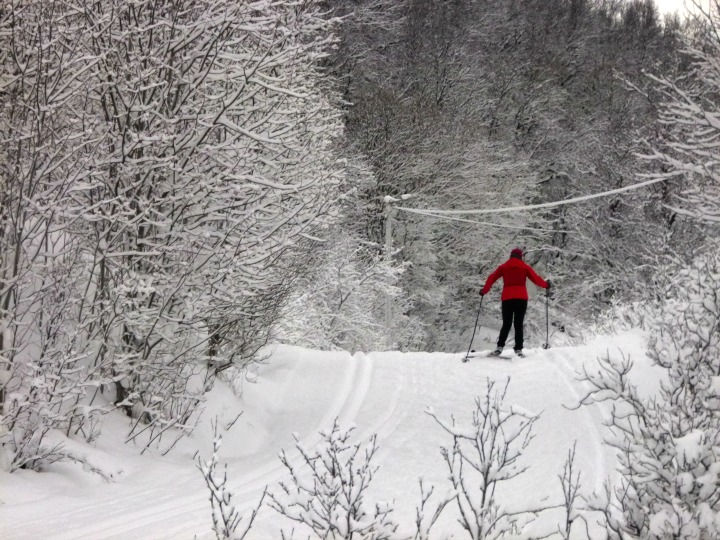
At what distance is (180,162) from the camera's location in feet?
26.8

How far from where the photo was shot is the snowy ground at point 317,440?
5.59 m

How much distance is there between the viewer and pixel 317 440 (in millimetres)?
8617

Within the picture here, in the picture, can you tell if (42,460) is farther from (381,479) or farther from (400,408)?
(400,408)

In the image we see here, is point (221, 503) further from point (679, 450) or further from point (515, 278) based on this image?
point (515, 278)

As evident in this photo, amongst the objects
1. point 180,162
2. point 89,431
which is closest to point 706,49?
point 180,162

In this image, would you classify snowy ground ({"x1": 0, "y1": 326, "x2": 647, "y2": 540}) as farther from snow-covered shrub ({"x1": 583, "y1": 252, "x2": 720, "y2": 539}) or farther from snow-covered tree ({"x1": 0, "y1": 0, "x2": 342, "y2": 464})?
snow-covered tree ({"x1": 0, "y1": 0, "x2": 342, "y2": 464})

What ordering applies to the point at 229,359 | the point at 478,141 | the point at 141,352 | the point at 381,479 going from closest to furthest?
the point at 381,479
the point at 141,352
the point at 229,359
the point at 478,141

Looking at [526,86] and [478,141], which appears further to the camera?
[526,86]

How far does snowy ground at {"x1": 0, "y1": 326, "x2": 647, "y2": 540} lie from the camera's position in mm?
5590

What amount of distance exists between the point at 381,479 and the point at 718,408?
3.86 metres

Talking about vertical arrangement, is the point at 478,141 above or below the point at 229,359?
above

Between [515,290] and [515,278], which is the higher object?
[515,278]

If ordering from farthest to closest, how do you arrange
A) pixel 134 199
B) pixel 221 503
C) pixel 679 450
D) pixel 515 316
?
pixel 515 316
pixel 134 199
pixel 221 503
pixel 679 450

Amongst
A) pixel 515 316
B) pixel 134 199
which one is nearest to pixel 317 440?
pixel 134 199
